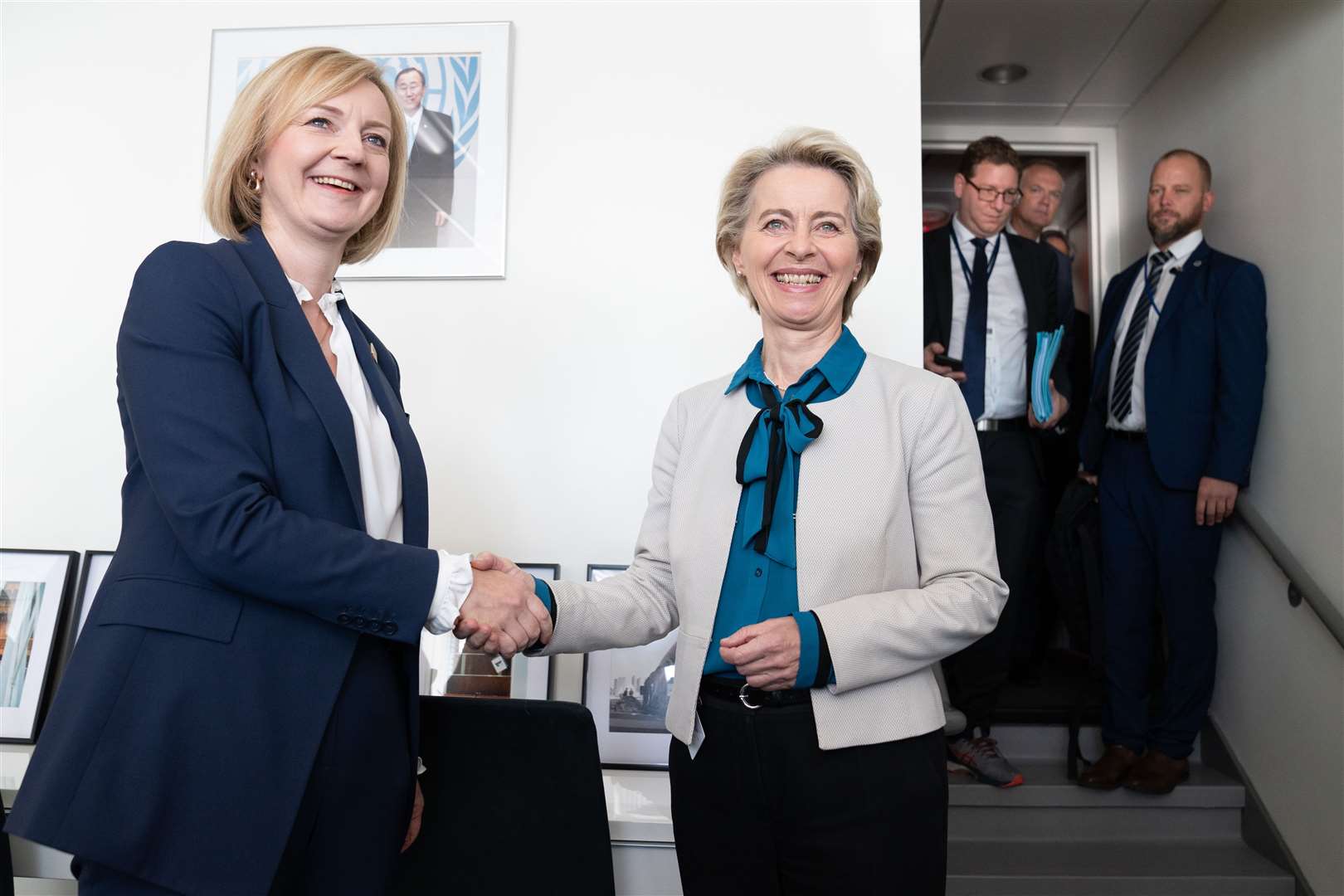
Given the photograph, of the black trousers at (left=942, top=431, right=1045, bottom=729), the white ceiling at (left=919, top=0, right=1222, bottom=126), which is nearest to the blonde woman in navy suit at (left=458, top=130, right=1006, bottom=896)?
the black trousers at (left=942, top=431, right=1045, bottom=729)

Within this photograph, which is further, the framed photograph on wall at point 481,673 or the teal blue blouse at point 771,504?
the framed photograph on wall at point 481,673

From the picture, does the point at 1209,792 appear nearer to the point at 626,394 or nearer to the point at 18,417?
the point at 626,394

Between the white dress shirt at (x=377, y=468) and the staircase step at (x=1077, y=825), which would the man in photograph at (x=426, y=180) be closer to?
the white dress shirt at (x=377, y=468)

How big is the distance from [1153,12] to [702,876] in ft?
11.9

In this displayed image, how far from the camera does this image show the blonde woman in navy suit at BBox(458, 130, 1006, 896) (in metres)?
1.29

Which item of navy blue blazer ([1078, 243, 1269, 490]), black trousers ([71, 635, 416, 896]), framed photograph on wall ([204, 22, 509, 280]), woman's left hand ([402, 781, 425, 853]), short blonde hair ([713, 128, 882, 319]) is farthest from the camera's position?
navy blue blazer ([1078, 243, 1269, 490])

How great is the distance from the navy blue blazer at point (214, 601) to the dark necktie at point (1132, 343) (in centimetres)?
283

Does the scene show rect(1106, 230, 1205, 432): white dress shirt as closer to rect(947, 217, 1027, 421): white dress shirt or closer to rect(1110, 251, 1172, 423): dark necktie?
rect(1110, 251, 1172, 423): dark necktie

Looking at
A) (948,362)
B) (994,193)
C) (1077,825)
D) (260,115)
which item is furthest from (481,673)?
(994,193)

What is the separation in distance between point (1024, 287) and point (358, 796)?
2816 mm

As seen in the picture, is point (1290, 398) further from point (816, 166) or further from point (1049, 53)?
point (816, 166)

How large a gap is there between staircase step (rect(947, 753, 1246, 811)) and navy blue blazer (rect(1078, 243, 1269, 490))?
980mm

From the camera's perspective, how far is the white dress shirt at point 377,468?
1269mm

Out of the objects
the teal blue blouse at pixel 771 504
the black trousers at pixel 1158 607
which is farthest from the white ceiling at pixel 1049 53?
the teal blue blouse at pixel 771 504
